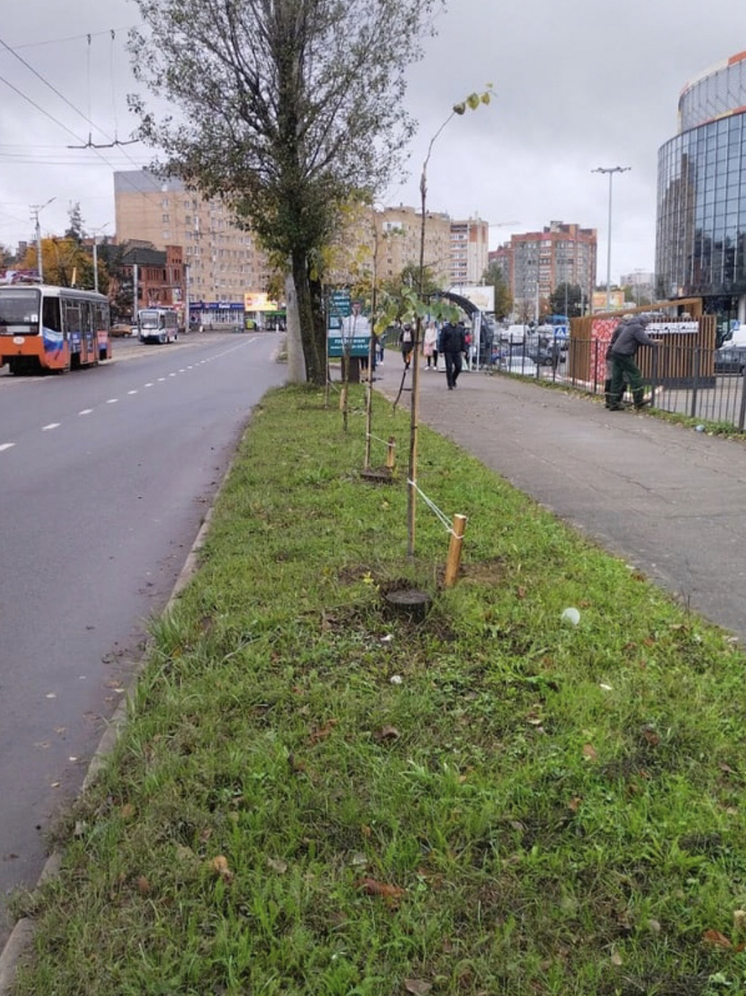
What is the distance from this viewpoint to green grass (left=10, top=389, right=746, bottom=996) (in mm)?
2680

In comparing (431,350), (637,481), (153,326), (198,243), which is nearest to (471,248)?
(198,243)

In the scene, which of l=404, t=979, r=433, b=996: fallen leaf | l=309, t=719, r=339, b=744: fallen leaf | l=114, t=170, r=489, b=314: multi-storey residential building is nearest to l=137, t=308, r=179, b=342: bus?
l=114, t=170, r=489, b=314: multi-storey residential building

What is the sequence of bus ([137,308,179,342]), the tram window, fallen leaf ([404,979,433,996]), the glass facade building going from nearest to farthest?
fallen leaf ([404,979,433,996]) → the tram window → bus ([137,308,179,342]) → the glass facade building

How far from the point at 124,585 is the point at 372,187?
1670cm

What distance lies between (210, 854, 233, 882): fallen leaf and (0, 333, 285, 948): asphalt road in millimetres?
656

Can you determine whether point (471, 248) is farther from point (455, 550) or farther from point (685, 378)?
point (455, 550)

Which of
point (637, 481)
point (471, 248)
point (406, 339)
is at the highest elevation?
point (471, 248)

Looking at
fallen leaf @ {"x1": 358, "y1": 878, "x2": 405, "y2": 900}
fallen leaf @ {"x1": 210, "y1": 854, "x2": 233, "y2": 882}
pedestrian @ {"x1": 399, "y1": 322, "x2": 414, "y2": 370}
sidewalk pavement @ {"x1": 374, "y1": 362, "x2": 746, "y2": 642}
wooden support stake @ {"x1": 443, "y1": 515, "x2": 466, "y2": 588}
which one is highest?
pedestrian @ {"x1": 399, "y1": 322, "x2": 414, "y2": 370}

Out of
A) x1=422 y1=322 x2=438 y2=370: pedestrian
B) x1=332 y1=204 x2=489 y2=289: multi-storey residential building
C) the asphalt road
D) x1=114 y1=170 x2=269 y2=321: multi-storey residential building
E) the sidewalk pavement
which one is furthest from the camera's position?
x1=114 y1=170 x2=269 y2=321: multi-storey residential building

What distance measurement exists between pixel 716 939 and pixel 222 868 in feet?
4.87

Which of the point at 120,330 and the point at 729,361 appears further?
the point at 120,330

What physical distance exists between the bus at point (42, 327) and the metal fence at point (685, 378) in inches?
638

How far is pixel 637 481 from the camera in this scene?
411 inches

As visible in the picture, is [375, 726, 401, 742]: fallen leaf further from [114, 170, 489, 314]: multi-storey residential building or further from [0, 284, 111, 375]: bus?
[114, 170, 489, 314]: multi-storey residential building
